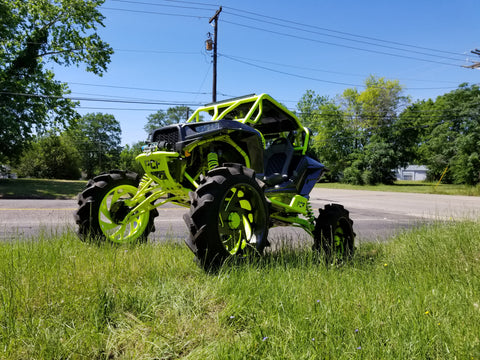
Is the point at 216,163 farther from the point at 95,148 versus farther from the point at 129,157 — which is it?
the point at 95,148

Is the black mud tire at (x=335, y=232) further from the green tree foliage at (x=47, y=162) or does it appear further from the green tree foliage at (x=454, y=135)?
the green tree foliage at (x=47, y=162)

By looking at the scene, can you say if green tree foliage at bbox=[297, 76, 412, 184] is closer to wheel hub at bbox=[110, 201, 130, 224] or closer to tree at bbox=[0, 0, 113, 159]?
tree at bbox=[0, 0, 113, 159]

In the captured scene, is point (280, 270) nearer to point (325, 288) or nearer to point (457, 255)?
point (325, 288)

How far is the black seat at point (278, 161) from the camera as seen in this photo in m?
4.78

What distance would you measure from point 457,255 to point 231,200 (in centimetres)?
295

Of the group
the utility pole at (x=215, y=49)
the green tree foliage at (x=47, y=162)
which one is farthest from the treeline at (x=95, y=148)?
the utility pole at (x=215, y=49)

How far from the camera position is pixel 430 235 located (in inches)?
203

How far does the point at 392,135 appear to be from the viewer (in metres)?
46.5

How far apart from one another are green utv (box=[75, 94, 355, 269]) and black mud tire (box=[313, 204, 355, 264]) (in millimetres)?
14

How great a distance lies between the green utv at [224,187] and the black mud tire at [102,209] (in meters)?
0.01

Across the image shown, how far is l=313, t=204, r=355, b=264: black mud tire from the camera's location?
14.1ft

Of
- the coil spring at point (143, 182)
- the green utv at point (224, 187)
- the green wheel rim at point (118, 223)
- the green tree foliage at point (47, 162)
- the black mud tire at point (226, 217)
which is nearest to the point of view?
the black mud tire at point (226, 217)

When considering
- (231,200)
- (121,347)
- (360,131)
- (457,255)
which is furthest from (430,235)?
(360,131)

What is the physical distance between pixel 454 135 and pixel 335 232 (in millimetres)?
48747
